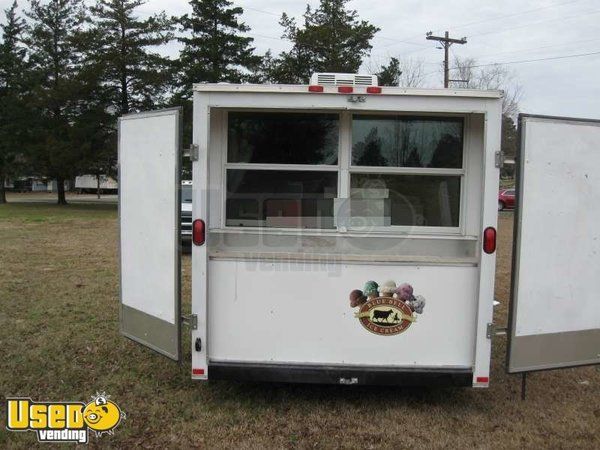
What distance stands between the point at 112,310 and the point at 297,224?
344 centimetres

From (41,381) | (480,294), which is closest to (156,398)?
(41,381)

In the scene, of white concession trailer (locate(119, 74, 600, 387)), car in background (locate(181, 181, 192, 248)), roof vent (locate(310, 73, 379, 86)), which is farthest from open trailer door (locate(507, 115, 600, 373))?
car in background (locate(181, 181, 192, 248))

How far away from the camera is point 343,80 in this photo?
4152 millimetres

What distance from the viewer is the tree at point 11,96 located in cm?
3338

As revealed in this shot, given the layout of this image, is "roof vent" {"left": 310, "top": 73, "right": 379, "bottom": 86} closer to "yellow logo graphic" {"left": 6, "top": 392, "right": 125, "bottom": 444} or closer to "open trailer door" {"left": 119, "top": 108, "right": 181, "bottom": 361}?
"open trailer door" {"left": 119, "top": 108, "right": 181, "bottom": 361}

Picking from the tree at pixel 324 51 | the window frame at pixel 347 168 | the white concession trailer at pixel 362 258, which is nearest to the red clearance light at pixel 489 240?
the white concession trailer at pixel 362 258

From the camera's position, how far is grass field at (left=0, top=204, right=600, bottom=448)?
3684 millimetres

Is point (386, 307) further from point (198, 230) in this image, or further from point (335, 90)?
point (335, 90)

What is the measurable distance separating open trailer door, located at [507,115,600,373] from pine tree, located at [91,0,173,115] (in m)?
31.3

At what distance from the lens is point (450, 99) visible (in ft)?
12.7

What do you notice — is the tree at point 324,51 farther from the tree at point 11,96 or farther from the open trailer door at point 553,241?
the open trailer door at point 553,241

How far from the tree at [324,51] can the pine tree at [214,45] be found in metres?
1.92

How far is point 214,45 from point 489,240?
31117 mm

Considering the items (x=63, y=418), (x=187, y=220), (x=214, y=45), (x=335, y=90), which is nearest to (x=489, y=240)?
(x=335, y=90)
